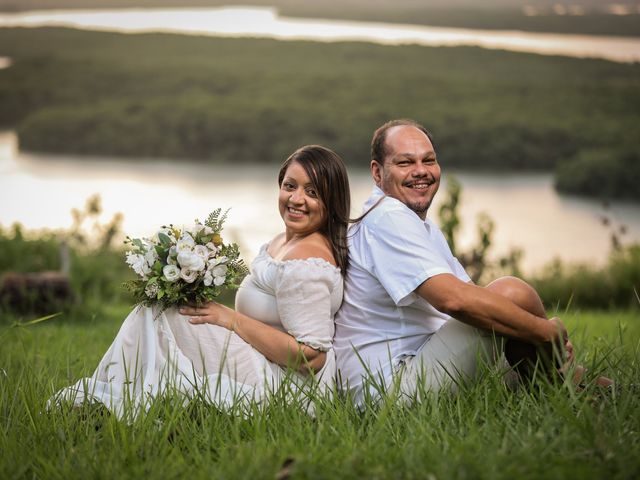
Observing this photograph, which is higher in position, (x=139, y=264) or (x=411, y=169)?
(x=411, y=169)

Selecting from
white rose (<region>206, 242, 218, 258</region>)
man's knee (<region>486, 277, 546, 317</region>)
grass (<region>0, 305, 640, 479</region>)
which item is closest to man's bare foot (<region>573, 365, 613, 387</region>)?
grass (<region>0, 305, 640, 479</region>)

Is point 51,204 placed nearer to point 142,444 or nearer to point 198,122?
point 198,122

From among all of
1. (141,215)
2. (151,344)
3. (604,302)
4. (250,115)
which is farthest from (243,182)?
(151,344)

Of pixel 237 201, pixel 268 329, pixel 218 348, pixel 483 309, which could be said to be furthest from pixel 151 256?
pixel 237 201

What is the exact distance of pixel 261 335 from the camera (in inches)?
Result: 142

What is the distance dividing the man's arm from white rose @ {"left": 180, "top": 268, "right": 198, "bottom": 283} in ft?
3.05

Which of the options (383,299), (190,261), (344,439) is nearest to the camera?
(344,439)

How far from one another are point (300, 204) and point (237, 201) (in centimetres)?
1099

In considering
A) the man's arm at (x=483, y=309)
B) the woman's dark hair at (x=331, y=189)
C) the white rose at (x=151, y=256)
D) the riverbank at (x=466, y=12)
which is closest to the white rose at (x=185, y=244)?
the white rose at (x=151, y=256)

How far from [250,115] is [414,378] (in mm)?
18947

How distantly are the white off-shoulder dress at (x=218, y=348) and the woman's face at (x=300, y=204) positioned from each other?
209 mm

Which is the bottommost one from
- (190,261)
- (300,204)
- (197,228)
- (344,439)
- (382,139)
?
(344,439)

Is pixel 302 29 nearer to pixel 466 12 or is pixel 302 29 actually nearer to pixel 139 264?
pixel 466 12

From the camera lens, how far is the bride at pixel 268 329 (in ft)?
11.4
